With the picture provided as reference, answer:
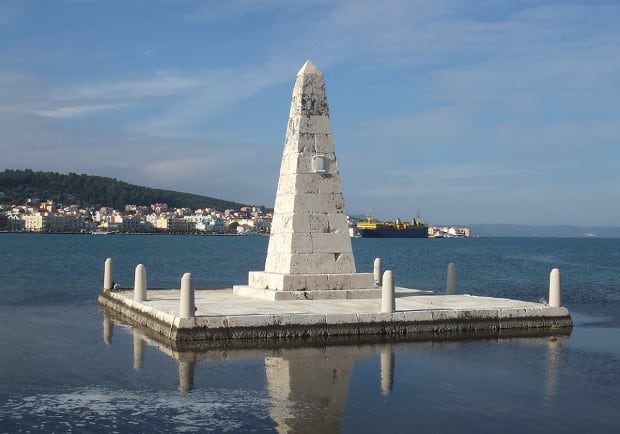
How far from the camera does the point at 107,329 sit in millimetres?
17266

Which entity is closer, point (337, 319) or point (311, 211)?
point (337, 319)

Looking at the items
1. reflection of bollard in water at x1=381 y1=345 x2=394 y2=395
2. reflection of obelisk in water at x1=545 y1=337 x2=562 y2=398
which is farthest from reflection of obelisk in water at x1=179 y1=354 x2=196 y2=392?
reflection of obelisk in water at x1=545 y1=337 x2=562 y2=398

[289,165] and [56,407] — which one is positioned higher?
[289,165]

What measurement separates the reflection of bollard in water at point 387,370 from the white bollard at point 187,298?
3.68m

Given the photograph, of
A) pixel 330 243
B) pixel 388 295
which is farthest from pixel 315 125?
pixel 388 295

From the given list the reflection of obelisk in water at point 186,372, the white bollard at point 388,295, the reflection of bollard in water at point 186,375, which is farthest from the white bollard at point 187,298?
the white bollard at point 388,295

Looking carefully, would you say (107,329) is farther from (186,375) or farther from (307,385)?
(307,385)

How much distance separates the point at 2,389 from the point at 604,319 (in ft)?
52.9

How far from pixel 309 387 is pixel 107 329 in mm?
7724

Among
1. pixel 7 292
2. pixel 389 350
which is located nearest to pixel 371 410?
pixel 389 350

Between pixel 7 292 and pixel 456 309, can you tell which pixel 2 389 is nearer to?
pixel 456 309

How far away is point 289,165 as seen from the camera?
2000 cm

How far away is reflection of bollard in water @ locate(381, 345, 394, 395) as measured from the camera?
36.2ft

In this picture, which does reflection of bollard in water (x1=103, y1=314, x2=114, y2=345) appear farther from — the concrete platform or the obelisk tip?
the obelisk tip
